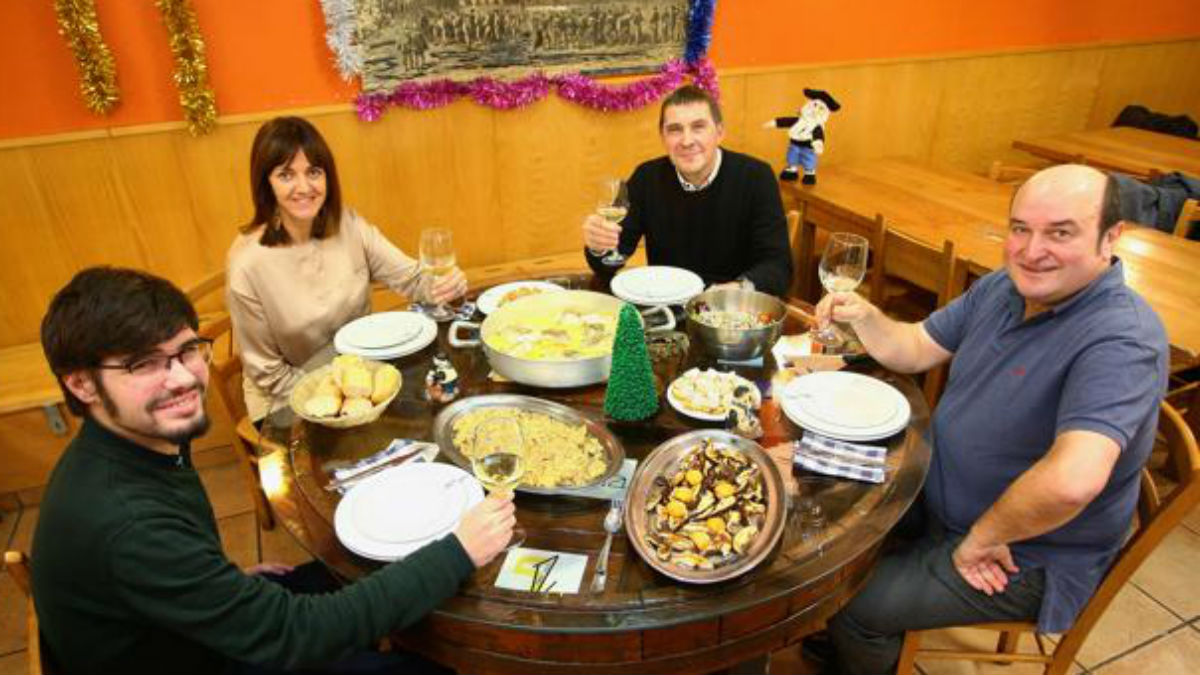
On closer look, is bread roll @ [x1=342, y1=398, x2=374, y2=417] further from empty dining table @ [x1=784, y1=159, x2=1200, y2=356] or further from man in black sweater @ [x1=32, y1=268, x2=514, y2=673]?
empty dining table @ [x1=784, y1=159, x2=1200, y2=356]

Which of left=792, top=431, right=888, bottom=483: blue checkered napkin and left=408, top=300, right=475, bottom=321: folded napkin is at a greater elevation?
left=408, top=300, right=475, bottom=321: folded napkin

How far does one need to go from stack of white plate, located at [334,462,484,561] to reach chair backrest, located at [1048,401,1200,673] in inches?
55.6

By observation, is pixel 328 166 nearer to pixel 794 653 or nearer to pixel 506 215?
pixel 506 215

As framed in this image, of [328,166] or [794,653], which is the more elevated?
[328,166]

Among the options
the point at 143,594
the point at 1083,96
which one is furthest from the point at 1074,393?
the point at 1083,96

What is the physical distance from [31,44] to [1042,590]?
3950 millimetres

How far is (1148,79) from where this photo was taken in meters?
5.43

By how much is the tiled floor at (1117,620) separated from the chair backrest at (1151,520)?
0.58 metres

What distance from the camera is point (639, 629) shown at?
4.02 ft

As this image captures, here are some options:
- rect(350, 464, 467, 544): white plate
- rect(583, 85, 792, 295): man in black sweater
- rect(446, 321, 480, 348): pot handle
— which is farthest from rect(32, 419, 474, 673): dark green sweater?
rect(583, 85, 792, 295): man in black sweater

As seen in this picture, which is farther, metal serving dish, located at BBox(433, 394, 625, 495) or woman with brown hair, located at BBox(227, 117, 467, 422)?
woman with brown hair, located at BBox(227, 117, 467, 422)

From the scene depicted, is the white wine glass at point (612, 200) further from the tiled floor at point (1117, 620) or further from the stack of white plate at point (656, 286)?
the tiled floor at point (1117, 620)

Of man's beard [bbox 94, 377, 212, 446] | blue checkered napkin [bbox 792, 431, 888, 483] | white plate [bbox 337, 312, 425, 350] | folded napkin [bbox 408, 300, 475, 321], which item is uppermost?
man's beard [bbox 94, 377, 212, 446]

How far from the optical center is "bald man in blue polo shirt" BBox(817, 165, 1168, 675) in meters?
1.50
